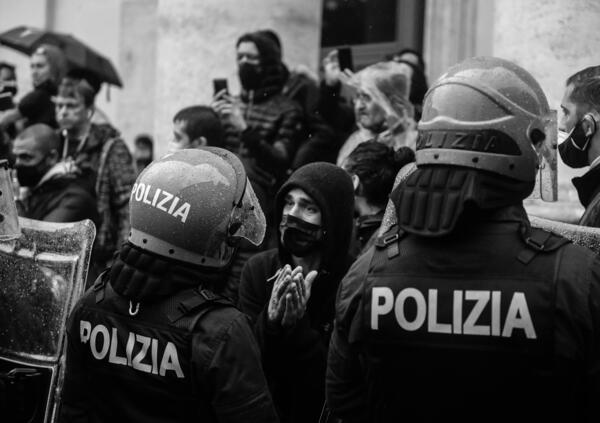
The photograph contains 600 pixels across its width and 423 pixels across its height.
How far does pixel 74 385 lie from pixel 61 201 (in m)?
2.72

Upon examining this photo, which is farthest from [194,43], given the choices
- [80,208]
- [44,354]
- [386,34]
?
[44,354]

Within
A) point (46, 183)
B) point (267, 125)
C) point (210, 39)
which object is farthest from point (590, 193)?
point (210, 39)

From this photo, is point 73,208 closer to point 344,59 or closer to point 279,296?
point 344,59

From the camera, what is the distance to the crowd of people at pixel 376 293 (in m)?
2.38

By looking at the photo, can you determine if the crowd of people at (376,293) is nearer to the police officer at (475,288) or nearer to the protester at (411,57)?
the police officer at (475,288)

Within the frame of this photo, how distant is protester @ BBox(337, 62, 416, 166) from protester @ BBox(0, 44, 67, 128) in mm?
2676

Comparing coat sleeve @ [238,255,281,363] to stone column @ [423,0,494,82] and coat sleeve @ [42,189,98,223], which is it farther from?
stone column @ [423,0,494,82]

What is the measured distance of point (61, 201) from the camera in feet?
18.4

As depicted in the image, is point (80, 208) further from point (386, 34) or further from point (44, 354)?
point (386, 34)

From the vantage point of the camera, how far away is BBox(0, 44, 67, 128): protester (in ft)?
24.1

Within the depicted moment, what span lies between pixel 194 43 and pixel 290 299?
414cm

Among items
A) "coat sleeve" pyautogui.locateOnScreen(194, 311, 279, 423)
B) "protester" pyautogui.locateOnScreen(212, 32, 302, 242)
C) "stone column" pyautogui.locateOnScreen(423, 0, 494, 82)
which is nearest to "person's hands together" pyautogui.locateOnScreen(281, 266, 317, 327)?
"coat sleeve" pyautogui.locateOnScreen(194, 311, 279, 423)

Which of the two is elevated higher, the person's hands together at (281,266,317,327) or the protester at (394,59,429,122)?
the protester at (394,59,429,122)

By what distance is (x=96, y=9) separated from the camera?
39.7 ft
